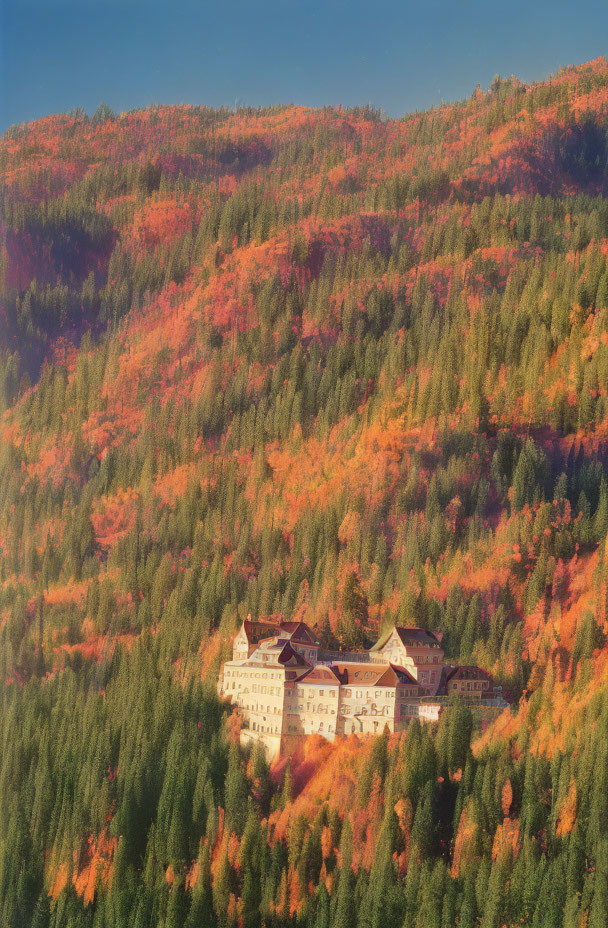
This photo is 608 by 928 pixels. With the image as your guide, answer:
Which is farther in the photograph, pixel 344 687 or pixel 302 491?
pixel 302 491

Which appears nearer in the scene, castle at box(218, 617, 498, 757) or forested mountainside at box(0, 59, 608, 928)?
forested mountainside at box(0, 59, 608, 928)

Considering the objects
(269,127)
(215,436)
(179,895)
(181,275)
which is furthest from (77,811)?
(269,127)

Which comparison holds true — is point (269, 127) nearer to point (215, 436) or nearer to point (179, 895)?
point (215, 436)

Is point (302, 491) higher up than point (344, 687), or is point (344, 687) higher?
point (302, 491)

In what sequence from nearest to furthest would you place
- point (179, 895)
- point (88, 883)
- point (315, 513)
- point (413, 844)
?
point (413, 844), point (179, 895), point (88, 883), point (315, 513)
